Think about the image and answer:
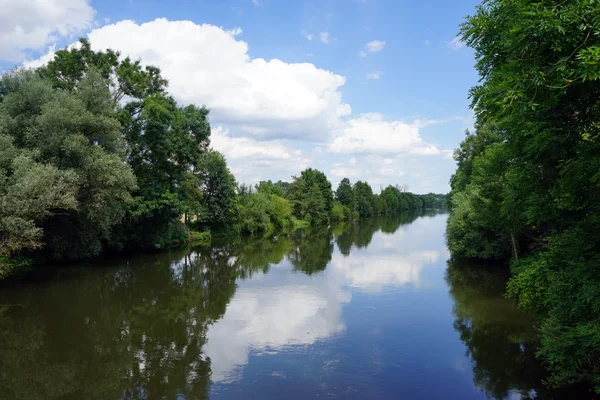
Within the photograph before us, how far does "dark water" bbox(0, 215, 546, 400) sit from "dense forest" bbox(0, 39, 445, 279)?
3.30 metres

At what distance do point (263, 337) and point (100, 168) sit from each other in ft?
49.8

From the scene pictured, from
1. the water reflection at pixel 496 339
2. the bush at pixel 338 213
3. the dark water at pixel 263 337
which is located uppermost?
the bush at pixel 338 213

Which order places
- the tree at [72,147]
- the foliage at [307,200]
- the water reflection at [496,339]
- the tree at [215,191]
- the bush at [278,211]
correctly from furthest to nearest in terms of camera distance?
the foliage at [307,200]
the bush at [278,211]
the tree at [215,191]
the tree at [72,147]
the water reflection at [496,339]

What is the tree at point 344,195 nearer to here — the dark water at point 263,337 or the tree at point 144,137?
the tree at point 144,137

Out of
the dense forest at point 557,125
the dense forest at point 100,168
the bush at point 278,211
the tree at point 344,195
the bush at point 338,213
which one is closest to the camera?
the dense forest at point 557,125

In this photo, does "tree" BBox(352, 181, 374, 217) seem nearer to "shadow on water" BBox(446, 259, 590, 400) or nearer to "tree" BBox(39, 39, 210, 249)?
"tree" BBox(39, 39, 210, 249)

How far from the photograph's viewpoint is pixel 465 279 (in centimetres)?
2264

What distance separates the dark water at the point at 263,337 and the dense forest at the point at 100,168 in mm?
3303

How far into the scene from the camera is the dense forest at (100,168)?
1948 centimetres

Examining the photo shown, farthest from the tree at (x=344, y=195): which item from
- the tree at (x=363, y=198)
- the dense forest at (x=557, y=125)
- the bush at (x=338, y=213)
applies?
the dense forest at (x=557, y=125)

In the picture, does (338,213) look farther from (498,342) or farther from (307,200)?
(498,342)

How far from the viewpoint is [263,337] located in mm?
12836

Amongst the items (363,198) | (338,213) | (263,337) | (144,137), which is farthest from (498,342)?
(363,198)

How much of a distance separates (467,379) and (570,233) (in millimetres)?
5097
